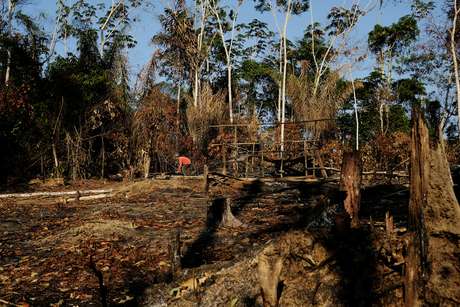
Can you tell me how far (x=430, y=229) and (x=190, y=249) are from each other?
4336 mm

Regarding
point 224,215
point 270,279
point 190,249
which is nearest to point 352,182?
point 270,279

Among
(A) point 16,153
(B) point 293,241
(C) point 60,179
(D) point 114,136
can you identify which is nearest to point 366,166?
(D) point 114,136

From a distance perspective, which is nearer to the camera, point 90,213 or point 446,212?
point 446,212

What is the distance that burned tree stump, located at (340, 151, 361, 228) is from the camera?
5.05m

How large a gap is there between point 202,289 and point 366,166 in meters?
16.9

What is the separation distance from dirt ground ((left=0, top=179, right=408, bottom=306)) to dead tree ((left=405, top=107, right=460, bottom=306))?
12.3 inches

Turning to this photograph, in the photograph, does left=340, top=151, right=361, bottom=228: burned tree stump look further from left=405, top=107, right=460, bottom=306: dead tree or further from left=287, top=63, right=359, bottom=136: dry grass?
left=287, top=63, right=359, bottom=136: dry grass

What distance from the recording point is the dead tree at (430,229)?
317 centimetres

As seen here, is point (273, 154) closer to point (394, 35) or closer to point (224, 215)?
point (224, 215)

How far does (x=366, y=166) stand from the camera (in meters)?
20.1

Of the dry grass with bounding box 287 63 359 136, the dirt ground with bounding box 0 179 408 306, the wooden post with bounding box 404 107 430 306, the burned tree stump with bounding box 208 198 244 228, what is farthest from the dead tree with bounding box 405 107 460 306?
the dry grass with bounding box 287 63 359 136

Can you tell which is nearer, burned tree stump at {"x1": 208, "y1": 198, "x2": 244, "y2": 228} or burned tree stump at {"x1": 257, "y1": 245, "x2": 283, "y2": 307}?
burned tree stump at {"x1": 257, "y1": 245, "x2": 283, "y2": 307}

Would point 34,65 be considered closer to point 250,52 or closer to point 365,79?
point 250,52

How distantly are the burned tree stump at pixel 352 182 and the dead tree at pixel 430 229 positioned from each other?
1.36 metres
